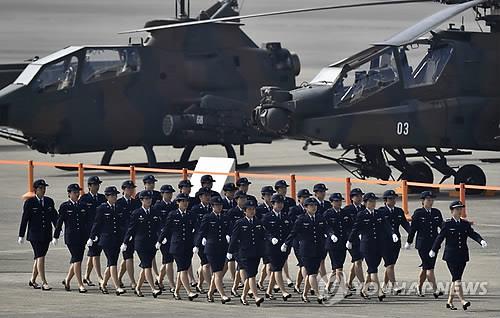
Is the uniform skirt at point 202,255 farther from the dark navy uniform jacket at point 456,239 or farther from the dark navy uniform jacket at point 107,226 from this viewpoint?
the dark navy uniform jacket at point 456,239

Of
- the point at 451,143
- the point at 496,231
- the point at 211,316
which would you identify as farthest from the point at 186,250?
the point at 451,143

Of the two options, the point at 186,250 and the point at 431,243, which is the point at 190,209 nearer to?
the point at 186,250

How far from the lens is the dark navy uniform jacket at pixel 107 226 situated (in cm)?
2025

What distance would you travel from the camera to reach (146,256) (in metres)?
19.9

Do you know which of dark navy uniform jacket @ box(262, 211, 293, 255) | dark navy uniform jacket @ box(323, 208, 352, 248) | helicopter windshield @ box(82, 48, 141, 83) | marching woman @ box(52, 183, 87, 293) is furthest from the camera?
helicopter windshield @ box(82, 48, 141, 83)

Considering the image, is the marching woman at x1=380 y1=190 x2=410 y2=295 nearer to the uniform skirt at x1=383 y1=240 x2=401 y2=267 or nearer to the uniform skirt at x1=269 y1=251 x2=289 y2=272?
the uniform skirt at x1=383 y1=240 x2=401 y2=267

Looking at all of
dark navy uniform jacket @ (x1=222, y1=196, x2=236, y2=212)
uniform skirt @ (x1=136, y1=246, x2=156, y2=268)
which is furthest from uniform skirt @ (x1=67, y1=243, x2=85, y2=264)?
dark navy uniform jacket @ (x1=222, y1=196, x2=236, y2=212)

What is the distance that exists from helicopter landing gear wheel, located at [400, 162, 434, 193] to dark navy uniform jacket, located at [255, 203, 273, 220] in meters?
10.3

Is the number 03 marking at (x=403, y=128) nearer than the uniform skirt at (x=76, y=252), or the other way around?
the uniform skirt at (x=76, y=252)

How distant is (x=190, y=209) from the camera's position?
20.1 meters

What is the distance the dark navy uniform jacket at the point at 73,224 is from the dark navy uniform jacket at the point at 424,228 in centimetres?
392

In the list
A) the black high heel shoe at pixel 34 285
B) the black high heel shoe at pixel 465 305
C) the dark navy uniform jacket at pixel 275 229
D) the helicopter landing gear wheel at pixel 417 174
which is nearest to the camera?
the black high heel shoe at pixel 465 305

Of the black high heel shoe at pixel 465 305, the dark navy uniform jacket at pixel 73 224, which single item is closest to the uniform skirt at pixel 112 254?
the dark navy uniform jacket at pixel 73 224

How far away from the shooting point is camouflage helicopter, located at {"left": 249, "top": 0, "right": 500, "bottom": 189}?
95.5ft
